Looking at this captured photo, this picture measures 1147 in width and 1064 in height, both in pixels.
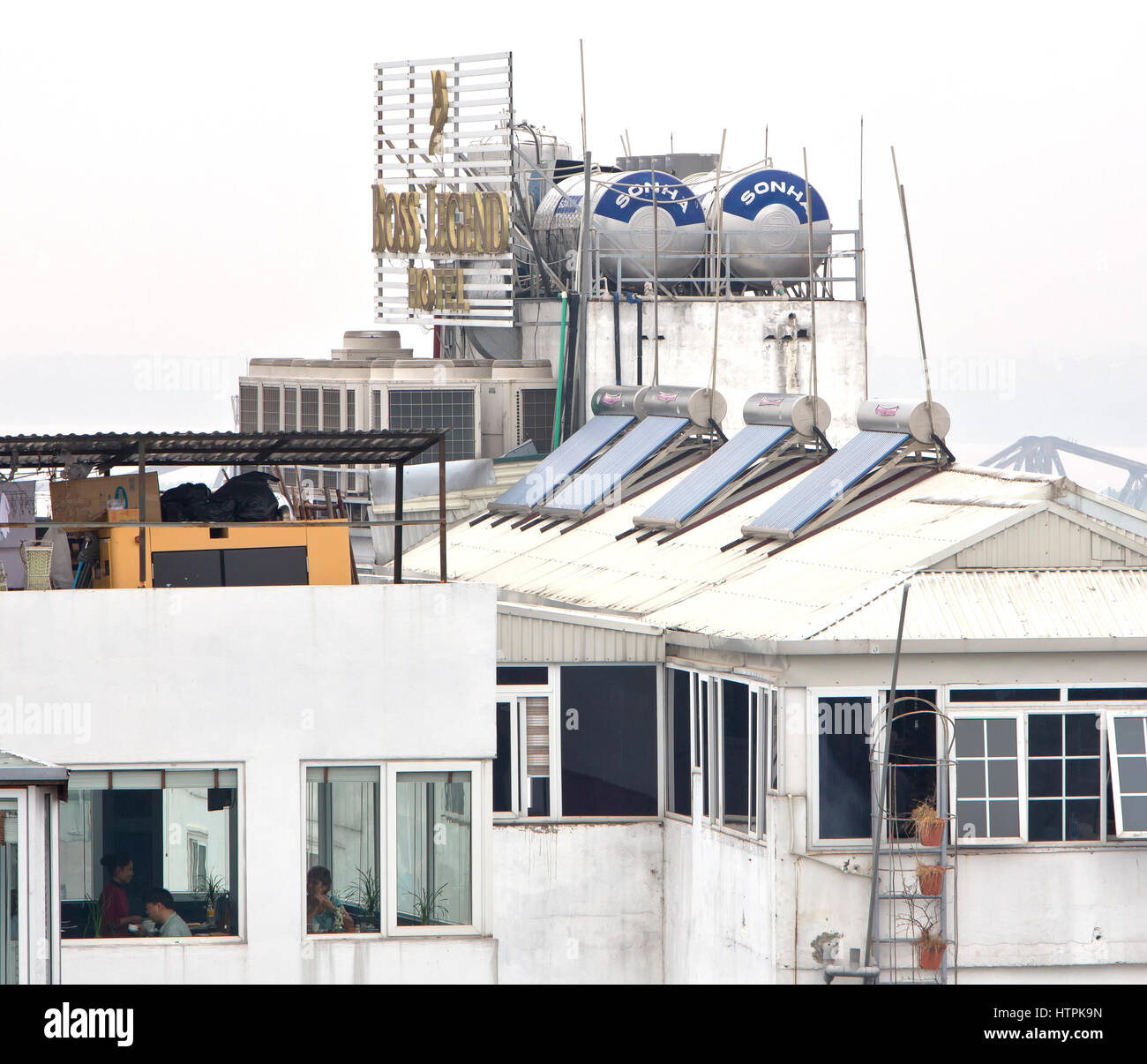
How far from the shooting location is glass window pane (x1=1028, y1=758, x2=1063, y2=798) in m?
23.6

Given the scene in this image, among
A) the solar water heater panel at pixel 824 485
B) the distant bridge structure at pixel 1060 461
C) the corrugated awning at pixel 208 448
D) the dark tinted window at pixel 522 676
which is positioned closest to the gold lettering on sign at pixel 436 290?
the solar water heater panel at pixel 824 485

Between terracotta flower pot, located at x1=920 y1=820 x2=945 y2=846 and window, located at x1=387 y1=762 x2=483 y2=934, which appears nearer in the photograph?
window, located at x1=387 y1=762 x2=483 y2=934

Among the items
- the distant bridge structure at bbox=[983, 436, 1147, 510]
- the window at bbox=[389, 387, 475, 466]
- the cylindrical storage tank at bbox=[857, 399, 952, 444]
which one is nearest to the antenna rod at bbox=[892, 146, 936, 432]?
the cylindrical storage tank at bbox=[857, 399, 952, 444]

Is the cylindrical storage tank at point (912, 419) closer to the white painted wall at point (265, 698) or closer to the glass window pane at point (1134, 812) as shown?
the glass window pane at point (1134, 812)

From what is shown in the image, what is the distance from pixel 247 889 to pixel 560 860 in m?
8.85

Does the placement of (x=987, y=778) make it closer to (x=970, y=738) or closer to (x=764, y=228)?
(x=970, y=738)

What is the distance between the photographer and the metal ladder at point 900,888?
23156mm

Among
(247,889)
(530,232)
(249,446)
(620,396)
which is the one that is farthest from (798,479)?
(530,232)

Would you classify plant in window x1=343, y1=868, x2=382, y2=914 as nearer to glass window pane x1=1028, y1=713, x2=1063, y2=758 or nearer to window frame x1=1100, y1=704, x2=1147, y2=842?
glass window pane x1=1028, y1=713, x2=1063, y2=758

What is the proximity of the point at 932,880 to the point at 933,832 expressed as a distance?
0.56m

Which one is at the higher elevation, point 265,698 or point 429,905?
point 265,698

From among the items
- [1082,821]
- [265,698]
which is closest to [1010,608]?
[1082,821]

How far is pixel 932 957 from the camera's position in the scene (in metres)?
23.1

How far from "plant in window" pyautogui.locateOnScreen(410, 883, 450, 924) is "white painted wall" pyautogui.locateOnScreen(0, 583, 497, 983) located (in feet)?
0.84
